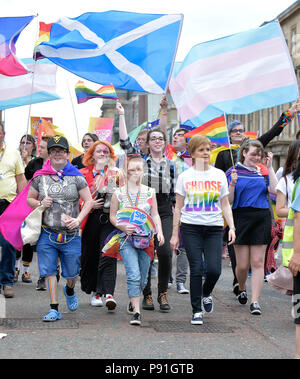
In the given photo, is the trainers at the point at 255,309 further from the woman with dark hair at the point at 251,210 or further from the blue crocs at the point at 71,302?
the blue crocs at the point at 71,302

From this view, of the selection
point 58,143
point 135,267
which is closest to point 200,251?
point 135,267

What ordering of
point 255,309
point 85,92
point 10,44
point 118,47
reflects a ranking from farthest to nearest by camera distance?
point 85,92 → point 10,44 → point 118,47 → point 255,309

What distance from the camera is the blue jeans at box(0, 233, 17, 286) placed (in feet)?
26.2

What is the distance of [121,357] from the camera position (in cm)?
510

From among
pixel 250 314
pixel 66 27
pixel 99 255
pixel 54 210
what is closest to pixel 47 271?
pixel 54 210

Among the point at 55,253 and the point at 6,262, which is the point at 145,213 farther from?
the point at 6,262

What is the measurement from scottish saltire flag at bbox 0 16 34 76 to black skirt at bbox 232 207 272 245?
3731 millimetres

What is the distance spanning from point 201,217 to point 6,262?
8.65 ft

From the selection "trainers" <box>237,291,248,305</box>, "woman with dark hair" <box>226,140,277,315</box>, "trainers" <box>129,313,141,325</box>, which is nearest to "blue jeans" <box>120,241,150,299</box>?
"trainers" <box>129,313,141,325</box>

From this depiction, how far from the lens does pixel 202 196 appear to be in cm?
662

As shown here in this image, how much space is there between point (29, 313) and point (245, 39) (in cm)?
441

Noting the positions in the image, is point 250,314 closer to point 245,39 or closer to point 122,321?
point 122,321

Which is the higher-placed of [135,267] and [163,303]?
[135,267]

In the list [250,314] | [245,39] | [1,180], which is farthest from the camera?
[245,39]
